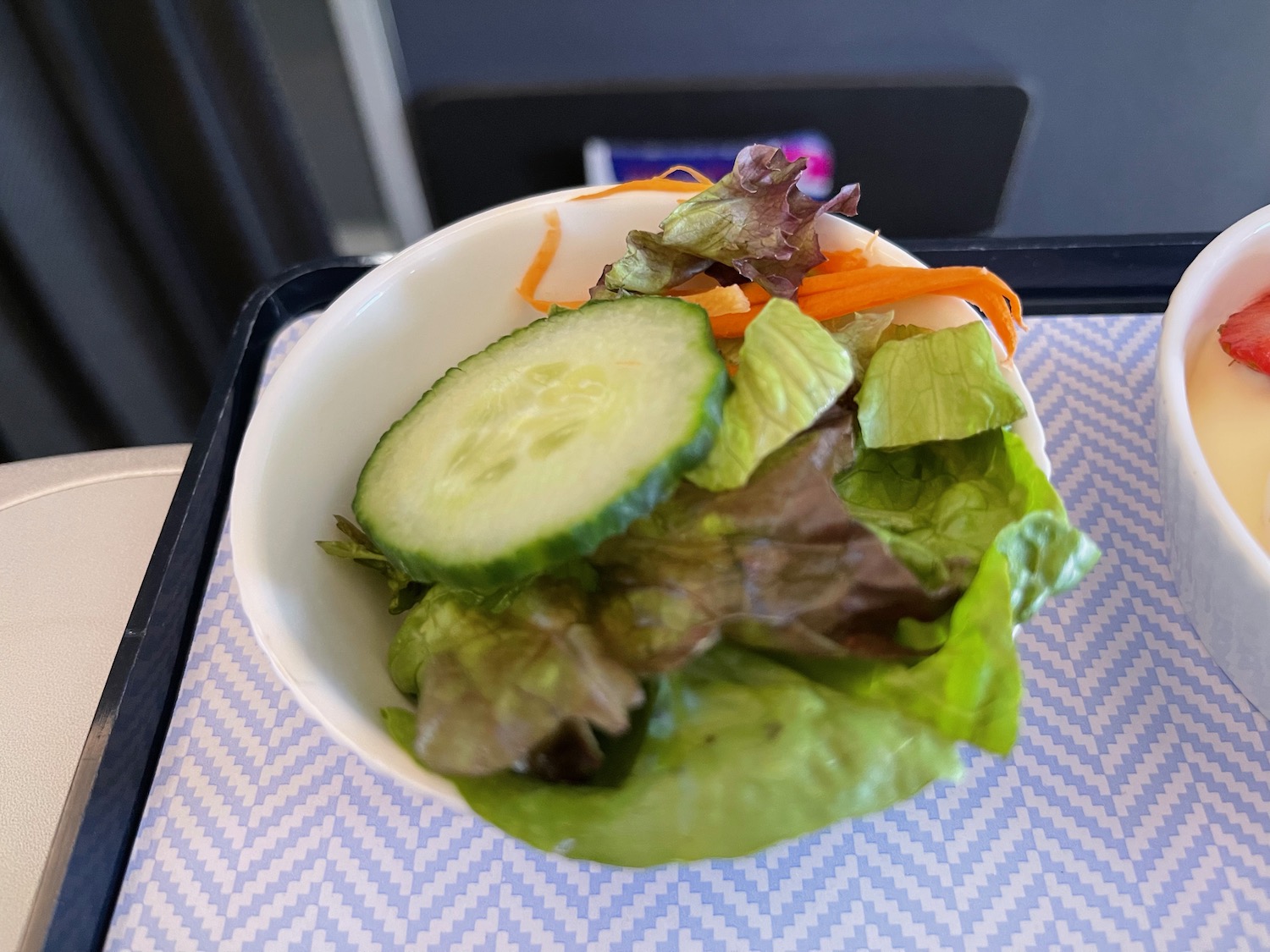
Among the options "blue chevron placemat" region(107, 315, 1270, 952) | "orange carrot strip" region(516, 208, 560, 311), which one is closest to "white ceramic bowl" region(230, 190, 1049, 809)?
"orange carrot strip" region(516, 208, 560, 311)

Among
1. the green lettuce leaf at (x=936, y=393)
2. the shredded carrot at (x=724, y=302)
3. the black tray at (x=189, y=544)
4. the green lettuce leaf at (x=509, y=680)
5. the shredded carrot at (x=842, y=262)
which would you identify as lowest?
the black tray at (x=189, y=544)

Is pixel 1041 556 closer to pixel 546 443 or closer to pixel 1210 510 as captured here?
pixel 1210 510

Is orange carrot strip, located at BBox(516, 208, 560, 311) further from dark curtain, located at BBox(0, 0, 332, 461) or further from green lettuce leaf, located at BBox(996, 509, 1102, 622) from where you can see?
dark curtain, located at BBox(0, 0, 332, 461)

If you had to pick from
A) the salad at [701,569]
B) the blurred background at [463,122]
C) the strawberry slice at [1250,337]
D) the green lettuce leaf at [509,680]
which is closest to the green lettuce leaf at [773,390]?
the salad at [701,569]

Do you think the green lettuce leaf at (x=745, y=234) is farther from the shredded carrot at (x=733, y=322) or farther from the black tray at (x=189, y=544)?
the black tray at (x=189, y=544)

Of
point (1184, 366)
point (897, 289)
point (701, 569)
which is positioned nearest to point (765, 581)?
point (701, 569)

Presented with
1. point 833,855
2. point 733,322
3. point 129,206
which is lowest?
point 833,855
